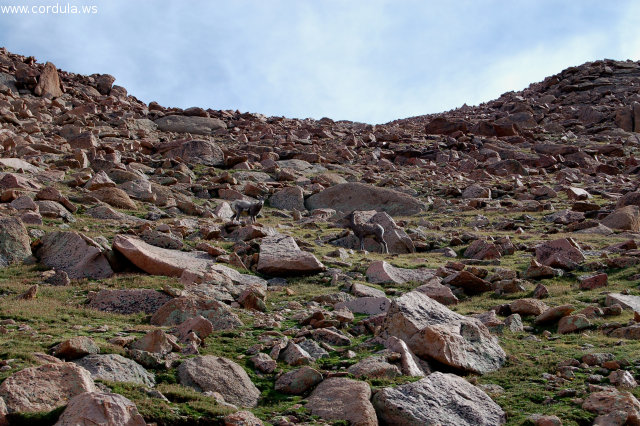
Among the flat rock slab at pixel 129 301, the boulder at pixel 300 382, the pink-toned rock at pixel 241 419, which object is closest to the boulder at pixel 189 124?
the flat rock slab at pixel 129 301

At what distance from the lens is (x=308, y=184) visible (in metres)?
23.5

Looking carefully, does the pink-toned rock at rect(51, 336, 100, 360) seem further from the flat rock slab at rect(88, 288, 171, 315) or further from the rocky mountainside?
the flat rock slab at rect(88, 288, 171, 315)

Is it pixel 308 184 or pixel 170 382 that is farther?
pixel 308 184

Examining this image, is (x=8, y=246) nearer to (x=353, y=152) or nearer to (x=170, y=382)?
(x=170, y=382)

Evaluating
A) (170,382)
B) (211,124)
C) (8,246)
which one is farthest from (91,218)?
(211,124)

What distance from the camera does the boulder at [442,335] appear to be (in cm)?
714

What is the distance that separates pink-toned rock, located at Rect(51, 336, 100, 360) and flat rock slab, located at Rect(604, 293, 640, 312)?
743cm

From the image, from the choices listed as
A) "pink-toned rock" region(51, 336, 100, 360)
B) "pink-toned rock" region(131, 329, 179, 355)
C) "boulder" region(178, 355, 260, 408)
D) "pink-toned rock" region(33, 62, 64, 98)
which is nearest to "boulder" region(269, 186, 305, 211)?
"pink-toned rock" region(131, 329, 179, 355)

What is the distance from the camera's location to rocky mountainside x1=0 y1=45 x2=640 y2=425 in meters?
6.04

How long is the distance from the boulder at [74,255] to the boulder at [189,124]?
22.1m

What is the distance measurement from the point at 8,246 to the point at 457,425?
8.80 meters

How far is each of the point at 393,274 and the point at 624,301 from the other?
4018mm

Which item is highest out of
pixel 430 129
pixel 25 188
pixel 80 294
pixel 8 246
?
pixel 430 129

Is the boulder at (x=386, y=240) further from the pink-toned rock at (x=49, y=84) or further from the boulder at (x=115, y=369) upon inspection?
the pink-toned rock at (x=49, y=84)
